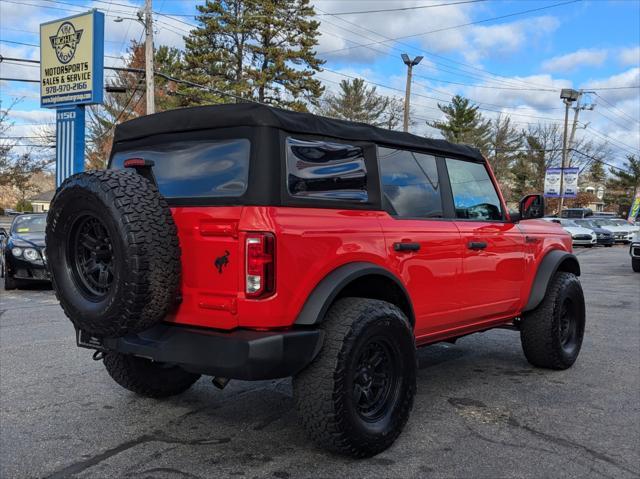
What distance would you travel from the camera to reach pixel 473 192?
15.8 ft

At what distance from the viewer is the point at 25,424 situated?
3906 mm

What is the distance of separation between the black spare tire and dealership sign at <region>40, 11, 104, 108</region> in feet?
45.5

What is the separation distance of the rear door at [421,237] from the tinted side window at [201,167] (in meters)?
0.99

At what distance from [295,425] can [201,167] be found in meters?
1.80

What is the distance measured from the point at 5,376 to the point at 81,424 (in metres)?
1.58

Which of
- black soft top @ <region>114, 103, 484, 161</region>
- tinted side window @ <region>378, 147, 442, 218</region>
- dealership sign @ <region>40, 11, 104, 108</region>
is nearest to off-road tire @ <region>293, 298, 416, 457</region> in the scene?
tinted side window @ <region>378, 147, 442, 218</region>

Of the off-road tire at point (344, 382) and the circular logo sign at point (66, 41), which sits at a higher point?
the circular logo sign at point (66, 41)

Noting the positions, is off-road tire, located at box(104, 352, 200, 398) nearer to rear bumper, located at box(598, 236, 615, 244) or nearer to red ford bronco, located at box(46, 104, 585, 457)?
red ford bronco, located at box(46, 104, 585, 457)

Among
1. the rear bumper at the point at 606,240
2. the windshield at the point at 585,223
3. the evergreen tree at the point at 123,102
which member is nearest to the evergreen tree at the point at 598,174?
the windshield at the point at 585,223

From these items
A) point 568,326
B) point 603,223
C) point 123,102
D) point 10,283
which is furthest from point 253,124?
point 123,102

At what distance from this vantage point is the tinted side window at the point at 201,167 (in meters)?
3.23

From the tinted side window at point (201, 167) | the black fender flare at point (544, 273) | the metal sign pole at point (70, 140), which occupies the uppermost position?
the metal sign pole at point (70, 140)

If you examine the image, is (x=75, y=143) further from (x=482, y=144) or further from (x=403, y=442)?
(x=482, y=144)

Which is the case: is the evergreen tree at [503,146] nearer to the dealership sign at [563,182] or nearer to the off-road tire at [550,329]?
the dealership sign at [563,182]
